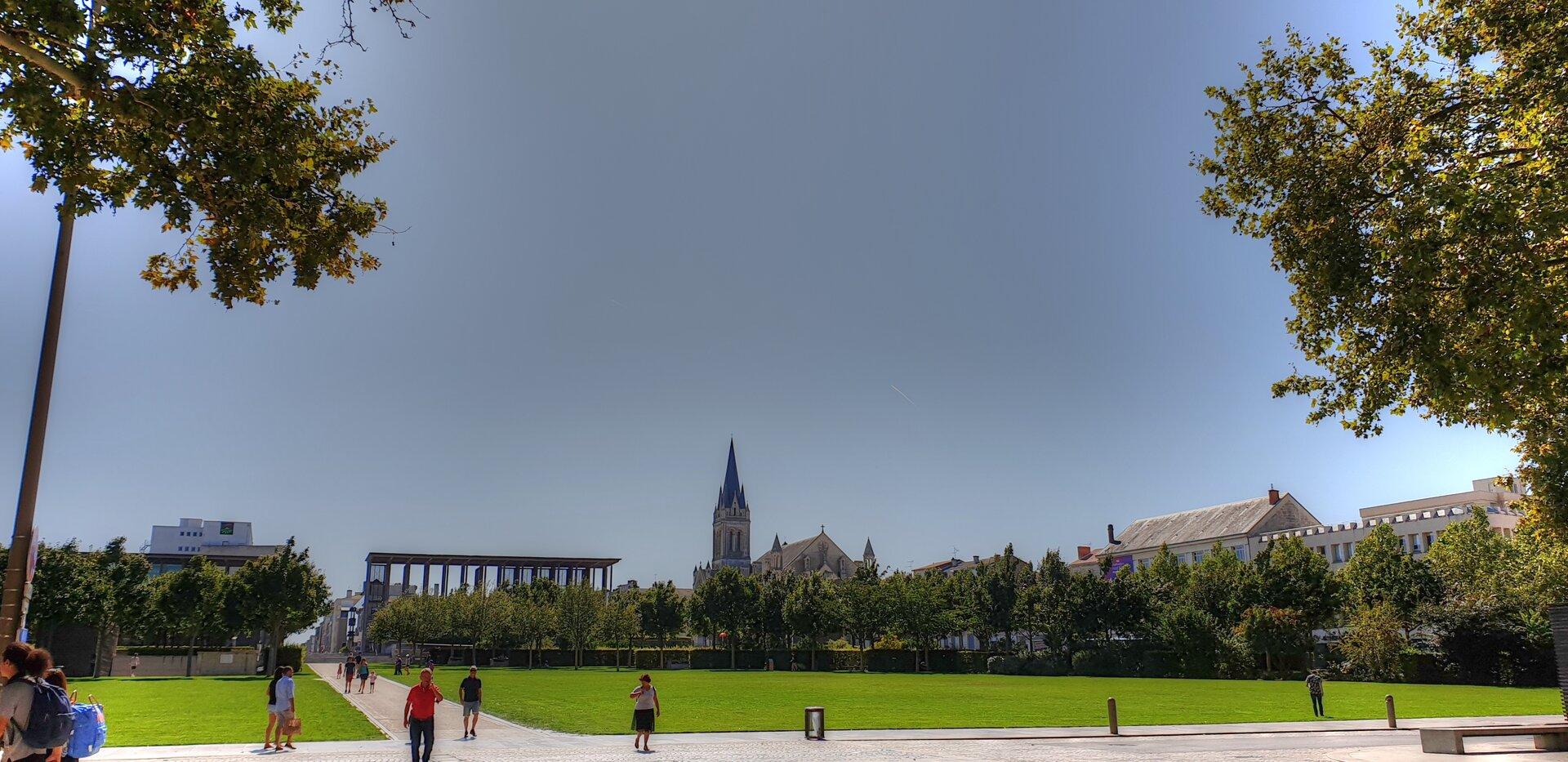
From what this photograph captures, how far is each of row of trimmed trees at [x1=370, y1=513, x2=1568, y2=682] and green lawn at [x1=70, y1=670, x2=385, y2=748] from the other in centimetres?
3522

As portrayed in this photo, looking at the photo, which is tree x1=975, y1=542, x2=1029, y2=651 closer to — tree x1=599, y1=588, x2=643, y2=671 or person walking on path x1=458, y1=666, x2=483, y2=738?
tree x1=599, y1=588, x2=643, y2=671

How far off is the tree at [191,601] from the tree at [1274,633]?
67.7 m

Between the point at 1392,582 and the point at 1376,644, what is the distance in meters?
8.41

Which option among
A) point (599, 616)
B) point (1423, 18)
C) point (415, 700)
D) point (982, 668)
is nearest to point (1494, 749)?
point (1423, 18)

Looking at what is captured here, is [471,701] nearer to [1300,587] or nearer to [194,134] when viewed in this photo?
[194,134]

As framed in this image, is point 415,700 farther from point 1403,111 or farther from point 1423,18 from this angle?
point 1423,18

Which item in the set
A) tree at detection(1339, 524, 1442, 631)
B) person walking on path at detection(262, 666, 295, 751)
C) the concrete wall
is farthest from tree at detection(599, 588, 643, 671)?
person walking on path at detection(262, 666, 295, 751)

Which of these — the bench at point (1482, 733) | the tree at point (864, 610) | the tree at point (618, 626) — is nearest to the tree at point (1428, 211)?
the bench at point (1482, 733)

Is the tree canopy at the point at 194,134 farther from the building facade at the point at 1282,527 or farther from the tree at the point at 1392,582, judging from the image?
the building facade at the point at 1282,527

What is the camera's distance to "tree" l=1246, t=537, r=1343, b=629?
204 ft

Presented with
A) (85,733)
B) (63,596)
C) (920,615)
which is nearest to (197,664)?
(63,596)

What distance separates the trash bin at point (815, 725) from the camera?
21.1m

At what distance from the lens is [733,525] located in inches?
6658

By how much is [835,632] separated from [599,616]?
2078 cm
